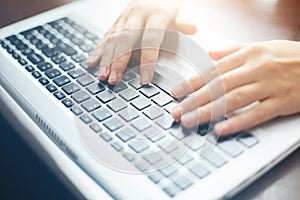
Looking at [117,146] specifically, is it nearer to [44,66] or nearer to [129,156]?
[129,156]

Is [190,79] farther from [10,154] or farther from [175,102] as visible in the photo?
[10,154]

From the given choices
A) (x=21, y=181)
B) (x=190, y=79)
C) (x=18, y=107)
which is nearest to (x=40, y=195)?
(x=21, y=181)

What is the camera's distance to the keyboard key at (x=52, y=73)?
488 millimetres

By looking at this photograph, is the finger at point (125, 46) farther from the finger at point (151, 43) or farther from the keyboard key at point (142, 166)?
the keyboard key at point (142, 166)

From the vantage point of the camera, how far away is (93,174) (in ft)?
1.26

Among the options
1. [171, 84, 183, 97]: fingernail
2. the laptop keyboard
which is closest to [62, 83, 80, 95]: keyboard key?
the laptop keyboard


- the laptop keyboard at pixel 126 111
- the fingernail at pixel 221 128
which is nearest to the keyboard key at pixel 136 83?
the laptop keyboard at pixel 126 111

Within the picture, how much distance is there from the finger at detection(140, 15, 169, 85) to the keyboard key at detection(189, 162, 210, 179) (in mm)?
125

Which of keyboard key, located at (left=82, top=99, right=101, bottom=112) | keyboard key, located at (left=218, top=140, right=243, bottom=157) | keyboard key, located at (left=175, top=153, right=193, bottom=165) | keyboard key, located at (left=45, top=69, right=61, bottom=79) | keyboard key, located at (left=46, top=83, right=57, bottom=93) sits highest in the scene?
keyboard key, located at (left=218, top=140, right=243, bottom=157)

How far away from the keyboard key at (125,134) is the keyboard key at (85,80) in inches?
3.4

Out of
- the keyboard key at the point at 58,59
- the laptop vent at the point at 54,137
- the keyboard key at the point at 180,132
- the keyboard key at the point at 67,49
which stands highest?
the keyboard key at the point at 180,132

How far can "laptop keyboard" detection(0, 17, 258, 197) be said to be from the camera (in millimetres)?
377

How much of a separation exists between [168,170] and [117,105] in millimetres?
101

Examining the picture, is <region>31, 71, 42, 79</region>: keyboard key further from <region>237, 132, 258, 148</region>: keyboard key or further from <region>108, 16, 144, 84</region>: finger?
<region>237, 132, 258, 148</region>: keyboard key
